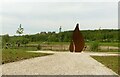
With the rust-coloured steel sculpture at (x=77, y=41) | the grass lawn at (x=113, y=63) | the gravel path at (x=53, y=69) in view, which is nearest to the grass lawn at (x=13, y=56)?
the gravel path at (x=53, y=69)

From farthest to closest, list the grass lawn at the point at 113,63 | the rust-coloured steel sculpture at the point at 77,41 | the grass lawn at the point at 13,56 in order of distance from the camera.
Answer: the rust-coloured steel sculpture at the point at 77,41 < the grass lawn at the point at 13,56 < the grass lawn at the point at 113,63

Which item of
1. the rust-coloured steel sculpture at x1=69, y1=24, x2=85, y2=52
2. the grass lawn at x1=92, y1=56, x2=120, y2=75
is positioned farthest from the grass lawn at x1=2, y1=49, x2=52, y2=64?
the rust-coloured steel sculpture at x1=69, y1=24, x2=85, y2=52

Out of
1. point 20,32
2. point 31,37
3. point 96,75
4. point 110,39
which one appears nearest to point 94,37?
point 110,39

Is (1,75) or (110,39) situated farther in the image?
(110,39)

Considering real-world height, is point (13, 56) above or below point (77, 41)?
below

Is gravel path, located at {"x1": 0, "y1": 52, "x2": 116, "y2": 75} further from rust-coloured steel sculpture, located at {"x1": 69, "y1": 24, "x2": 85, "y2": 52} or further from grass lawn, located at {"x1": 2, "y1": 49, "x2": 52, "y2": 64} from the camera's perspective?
rust-coloured steel sculpture, located at {"x1": 69, "y1": 24, "x2": 85, "y2": 52}

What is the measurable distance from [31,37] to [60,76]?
54.3 m

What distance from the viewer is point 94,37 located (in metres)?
61.3

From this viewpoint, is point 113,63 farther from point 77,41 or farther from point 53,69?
point 77,41

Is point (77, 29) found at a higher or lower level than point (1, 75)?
higher

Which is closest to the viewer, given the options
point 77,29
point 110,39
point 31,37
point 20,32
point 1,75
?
point 1,75

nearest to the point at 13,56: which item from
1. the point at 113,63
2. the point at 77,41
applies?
the point at 113,63

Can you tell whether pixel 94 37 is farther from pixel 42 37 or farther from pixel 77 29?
pixel 77 29

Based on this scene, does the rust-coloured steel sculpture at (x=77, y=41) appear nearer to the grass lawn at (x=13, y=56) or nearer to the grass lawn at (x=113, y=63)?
the grass lawn at (x=13, y=56)
